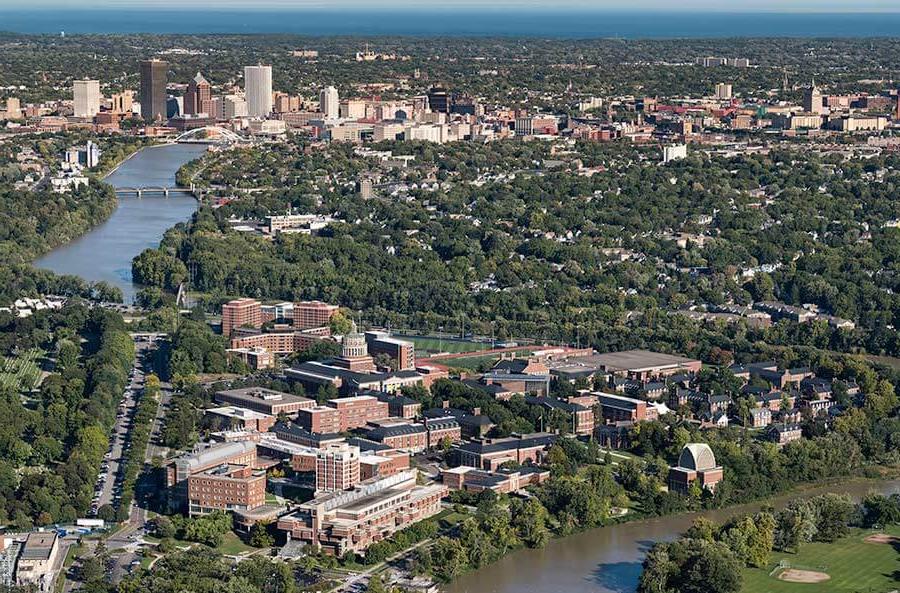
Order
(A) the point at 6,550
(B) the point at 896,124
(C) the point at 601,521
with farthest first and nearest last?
1. (B) the point at 896,124
2. (C) the point at 601,521
3. (A) the point at 6,550

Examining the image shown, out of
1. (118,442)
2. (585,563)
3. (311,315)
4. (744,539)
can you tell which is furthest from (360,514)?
(311,315)

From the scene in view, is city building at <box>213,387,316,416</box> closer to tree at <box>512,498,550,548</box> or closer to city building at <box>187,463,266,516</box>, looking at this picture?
city building at <box>187,463,266,516</box>

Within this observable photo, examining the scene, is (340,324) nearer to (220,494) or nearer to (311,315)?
(311,315)

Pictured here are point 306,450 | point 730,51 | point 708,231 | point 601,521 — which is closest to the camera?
point 601,521

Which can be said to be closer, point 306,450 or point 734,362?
point 306,450

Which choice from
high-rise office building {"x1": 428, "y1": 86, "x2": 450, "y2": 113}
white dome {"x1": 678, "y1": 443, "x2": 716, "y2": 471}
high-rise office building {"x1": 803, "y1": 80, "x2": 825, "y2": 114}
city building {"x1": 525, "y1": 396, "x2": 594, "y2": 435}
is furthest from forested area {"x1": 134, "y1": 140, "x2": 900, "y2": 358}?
high-rise office building {"x1": 428, "y1": 86, "x2": 450, "y2": 113}

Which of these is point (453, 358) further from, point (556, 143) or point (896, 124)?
point (896, 124)

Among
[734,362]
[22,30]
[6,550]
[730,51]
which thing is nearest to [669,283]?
[734,362]
